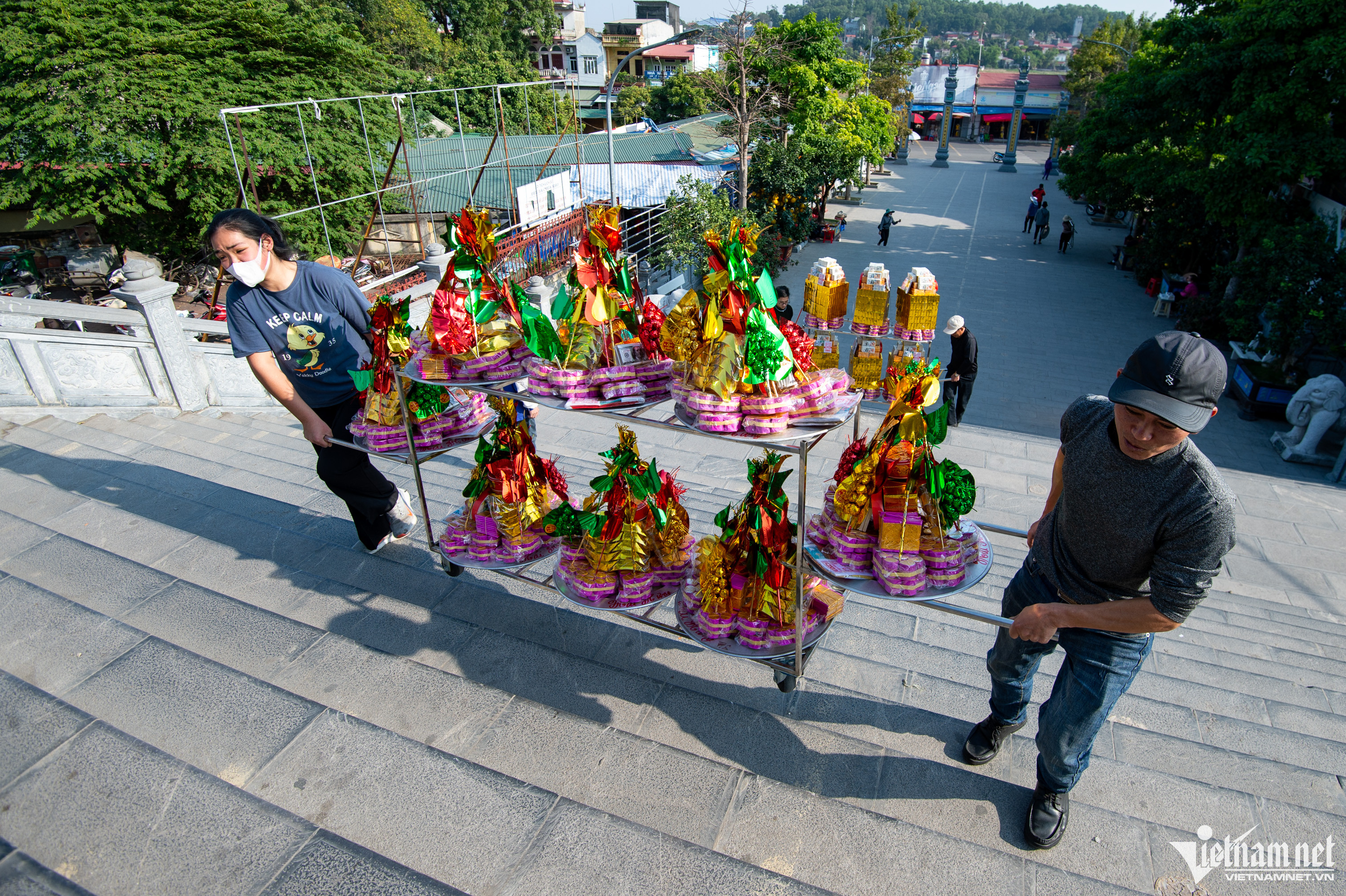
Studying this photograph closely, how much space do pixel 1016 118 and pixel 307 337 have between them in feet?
134

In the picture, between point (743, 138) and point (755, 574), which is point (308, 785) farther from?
point (743, 138)

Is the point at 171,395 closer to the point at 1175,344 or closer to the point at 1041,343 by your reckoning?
the point at 1175,344

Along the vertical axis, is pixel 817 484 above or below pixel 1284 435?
above

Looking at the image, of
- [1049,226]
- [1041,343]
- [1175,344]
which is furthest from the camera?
[1049,226]

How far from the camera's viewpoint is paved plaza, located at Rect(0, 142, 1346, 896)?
215 cm

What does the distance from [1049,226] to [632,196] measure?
1366cm

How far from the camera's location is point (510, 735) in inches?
105

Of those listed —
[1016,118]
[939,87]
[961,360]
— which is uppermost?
[939,87]

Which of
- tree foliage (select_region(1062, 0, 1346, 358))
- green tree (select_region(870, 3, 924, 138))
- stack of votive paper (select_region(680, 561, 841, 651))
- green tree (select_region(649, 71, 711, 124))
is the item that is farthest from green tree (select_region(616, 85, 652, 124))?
stack of votive paper (select_region(680, 561, 841, 651))

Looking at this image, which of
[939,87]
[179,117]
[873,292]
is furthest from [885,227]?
[939,87]

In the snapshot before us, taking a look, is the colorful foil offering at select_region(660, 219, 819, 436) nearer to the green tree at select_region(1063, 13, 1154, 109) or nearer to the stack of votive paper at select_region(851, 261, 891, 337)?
the stack of votive paper at select_region(851, 261, 891, 337)

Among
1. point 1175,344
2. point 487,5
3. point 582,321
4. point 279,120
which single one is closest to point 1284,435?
point 1175,344

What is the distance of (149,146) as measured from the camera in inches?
574

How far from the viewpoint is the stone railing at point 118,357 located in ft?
19.1
